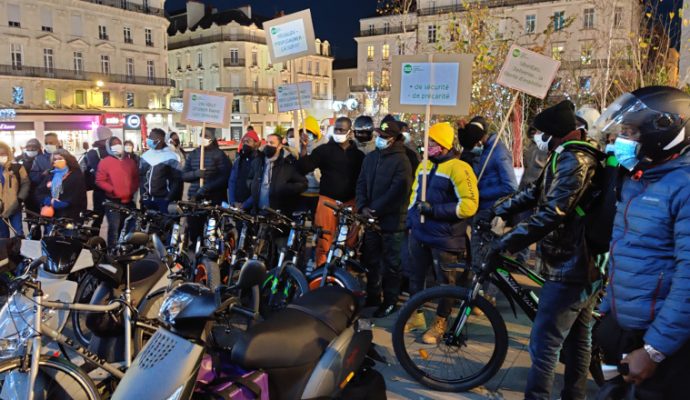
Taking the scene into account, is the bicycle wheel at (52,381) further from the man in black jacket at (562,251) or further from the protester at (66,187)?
the protester at (66,187)

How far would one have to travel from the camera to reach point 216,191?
26.2 ft

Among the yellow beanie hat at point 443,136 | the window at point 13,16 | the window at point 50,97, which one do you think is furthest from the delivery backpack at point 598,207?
the window at point 13,16

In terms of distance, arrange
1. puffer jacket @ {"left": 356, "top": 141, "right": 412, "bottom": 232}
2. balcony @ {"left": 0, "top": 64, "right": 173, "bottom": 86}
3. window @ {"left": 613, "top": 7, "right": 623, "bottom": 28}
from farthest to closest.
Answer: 1. balcony @ {"left": 0, "top": 64, "right": 173, "bottom": 86}
2. window @ {"left": 613, "top": 7, "right": 623, "bottom": 28}
3. puffer jacket @ {"left": 356, "top": 141, "right": 412, "bottom": 232}

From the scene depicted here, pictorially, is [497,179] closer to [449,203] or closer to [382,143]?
[449,203]

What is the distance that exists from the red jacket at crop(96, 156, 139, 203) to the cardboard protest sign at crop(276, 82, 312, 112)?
2.59 meters

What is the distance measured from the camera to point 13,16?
46.4 metres

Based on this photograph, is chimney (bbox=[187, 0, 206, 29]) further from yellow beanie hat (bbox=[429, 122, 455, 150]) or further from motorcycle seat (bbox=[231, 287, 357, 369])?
motorcycle seat (bbox=[231, 287, 357, 369])

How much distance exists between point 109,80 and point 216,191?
51.6m

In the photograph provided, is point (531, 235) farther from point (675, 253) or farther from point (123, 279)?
point (123, 279)

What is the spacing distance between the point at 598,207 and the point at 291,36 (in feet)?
18.7

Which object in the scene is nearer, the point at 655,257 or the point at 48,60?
the point at 655,257

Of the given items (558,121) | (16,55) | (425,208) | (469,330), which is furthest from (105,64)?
(558,121)

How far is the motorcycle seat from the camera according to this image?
2.63m

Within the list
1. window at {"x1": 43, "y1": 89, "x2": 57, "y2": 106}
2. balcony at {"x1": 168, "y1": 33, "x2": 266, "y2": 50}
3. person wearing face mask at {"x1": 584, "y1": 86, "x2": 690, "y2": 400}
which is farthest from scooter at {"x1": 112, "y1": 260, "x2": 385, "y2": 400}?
balcony at {"x1": 168, "y1": 33, "x2": 266, "y2": 50}
